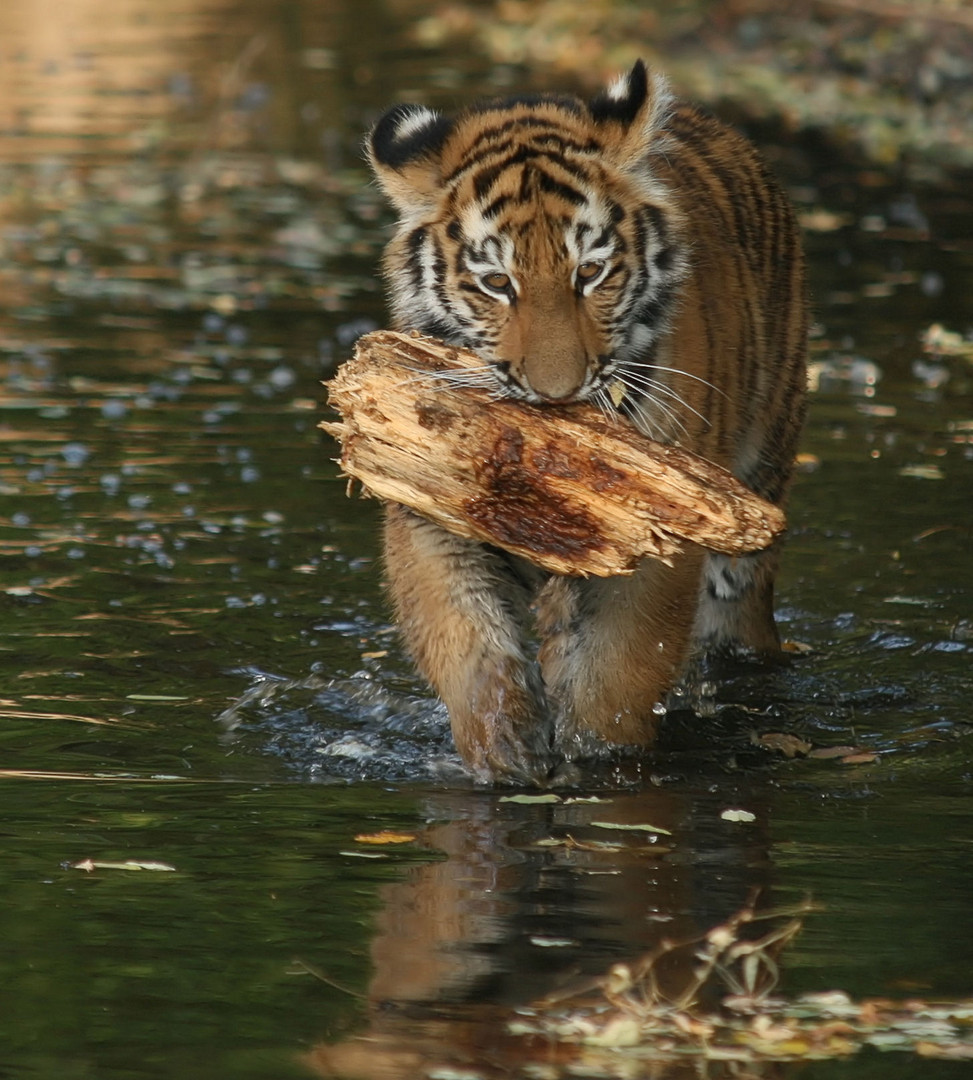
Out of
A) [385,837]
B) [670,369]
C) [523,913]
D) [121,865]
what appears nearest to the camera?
[523,913]

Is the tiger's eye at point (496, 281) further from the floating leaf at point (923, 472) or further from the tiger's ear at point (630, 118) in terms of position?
the floating leaf at point (923, 472)

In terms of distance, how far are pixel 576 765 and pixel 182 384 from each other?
14.2ft

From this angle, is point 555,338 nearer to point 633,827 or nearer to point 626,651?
point 626,651

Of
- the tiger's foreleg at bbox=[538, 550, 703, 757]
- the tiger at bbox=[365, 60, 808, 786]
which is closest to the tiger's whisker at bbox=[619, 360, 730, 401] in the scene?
the tiger at bbox=[365, 60, 808, 786]

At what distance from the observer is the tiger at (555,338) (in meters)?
4.94

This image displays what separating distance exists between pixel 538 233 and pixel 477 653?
1.12m

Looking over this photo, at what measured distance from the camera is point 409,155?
5.30 m

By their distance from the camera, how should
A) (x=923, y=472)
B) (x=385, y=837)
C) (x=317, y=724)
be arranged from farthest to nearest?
(x=923, y=472)
(x=317, y=724)
(x=385, y=837)

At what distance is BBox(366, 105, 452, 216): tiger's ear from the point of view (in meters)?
5.31

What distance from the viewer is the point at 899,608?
661cm

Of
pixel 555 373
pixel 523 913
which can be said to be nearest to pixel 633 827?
pixel 523 913

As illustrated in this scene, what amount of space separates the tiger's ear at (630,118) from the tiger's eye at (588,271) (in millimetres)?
418

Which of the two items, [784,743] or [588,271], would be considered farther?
[784,743]

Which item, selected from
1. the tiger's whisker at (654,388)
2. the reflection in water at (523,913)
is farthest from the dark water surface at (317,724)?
the tiger's whisker at (654,388)
